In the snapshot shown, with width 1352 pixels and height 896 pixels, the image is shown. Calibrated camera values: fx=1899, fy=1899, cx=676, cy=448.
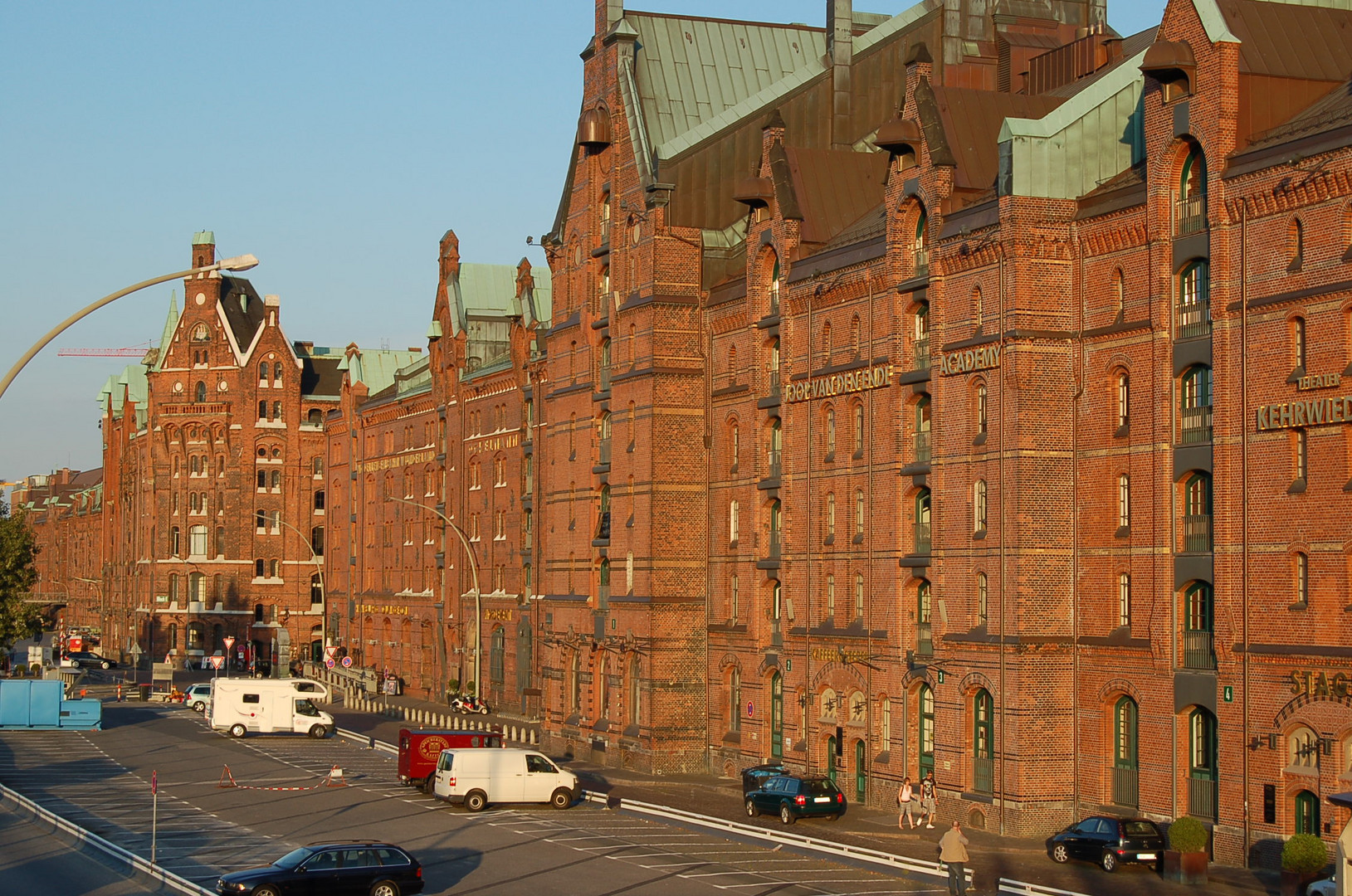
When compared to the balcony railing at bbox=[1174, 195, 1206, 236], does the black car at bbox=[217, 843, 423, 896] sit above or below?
below

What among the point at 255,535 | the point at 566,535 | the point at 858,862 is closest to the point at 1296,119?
the point at 858,862

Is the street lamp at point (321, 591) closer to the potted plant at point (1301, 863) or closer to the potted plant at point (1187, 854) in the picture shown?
the potted plant at point (1187, 854)

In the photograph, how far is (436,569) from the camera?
341 feet

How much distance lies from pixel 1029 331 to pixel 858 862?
1428 cm

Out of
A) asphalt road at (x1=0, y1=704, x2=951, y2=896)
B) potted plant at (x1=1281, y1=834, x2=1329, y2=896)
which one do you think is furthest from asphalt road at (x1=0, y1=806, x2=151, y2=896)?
potted plant at (x1=1281, y1=834, x2=1329, y2=896)

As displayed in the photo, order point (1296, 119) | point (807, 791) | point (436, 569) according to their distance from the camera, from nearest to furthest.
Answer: point (1296, 119) < point (807, 791) < point (436, 569)

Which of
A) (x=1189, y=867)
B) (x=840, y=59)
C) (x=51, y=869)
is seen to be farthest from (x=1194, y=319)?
(x=840, y=59)

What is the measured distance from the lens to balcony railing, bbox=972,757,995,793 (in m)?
49.1

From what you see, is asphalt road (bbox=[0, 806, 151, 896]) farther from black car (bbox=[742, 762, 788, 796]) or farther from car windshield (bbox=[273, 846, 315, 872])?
black car (bbox=[742, 762, 788, 796])

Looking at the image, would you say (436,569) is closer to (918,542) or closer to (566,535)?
(566,535)

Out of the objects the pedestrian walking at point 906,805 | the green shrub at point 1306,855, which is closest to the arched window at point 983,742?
the pedestrian walking at point 906,805

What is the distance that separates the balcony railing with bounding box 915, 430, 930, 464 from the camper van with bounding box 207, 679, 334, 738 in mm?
35885

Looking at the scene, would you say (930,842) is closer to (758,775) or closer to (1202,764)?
(1202,764)

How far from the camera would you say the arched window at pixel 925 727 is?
5250cm
